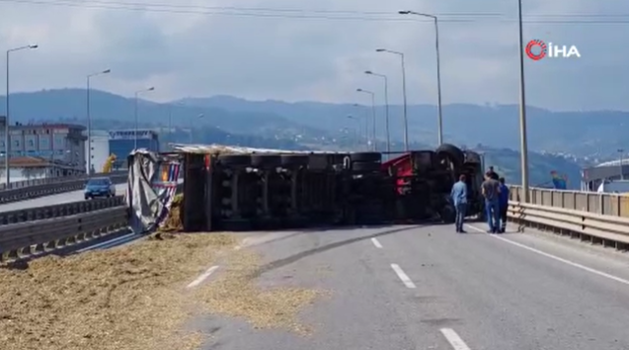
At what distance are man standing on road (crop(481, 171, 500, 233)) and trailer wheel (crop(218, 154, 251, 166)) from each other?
794 centimetres

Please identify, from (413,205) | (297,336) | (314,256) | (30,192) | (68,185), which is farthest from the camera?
(68,185)

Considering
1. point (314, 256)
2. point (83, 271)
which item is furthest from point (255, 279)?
point (314, 256)

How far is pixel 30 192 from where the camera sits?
7762 centimetres

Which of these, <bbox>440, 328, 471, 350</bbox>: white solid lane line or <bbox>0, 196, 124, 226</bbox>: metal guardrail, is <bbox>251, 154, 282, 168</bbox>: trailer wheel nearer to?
<bbox>0, 196, 124, 226</bbox>: metal guardrail

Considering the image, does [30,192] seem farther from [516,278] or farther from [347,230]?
[516,278]

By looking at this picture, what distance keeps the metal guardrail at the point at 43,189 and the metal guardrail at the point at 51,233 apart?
3954cm

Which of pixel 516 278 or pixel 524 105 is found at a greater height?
pixel 524 105

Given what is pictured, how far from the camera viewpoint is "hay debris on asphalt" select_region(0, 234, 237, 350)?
1182 cm

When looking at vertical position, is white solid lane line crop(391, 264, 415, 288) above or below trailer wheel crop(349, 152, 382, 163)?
below

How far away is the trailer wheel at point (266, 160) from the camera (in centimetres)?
3441

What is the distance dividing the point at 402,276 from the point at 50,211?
54.4ft

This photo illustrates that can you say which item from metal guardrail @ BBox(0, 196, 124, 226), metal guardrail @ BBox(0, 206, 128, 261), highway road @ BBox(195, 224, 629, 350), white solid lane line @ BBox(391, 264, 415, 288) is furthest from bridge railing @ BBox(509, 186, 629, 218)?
metal guardrail @ BBox(0, 196, 124, 226)

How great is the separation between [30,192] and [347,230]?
48.9 m

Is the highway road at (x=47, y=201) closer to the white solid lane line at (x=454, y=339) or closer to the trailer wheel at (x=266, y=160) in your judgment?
the trailer wheel at (x=266, y=160)
